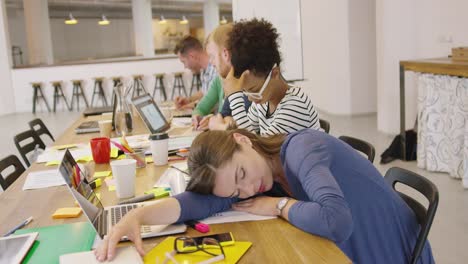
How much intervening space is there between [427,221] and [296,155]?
1.57ft

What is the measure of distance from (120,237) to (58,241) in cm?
23

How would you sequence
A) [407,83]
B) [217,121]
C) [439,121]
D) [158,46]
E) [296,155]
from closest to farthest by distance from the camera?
1. [296,155]
2. [217,121]
3. [439,121]
4. [407,83]
5. [158,46]

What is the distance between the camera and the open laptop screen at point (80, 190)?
4.25 ft

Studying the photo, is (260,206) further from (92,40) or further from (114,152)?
(92,40)

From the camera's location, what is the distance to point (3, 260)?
3.97 ft

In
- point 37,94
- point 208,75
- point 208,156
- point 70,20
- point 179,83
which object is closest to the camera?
point 208,156

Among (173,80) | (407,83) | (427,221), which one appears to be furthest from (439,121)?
(173,80)

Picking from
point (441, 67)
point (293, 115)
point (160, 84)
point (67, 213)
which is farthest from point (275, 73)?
point (160, 84)

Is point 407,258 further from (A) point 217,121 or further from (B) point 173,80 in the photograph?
(B) point 173,80

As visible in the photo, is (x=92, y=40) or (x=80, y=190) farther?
(x=92, y=40)

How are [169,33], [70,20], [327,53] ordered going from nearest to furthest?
[327,53] → [70,20] → [169,33]

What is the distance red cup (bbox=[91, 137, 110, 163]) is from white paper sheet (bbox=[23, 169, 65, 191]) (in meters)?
0.20

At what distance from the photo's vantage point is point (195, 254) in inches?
45.8

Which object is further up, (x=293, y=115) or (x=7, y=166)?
(x=293, y=115)
